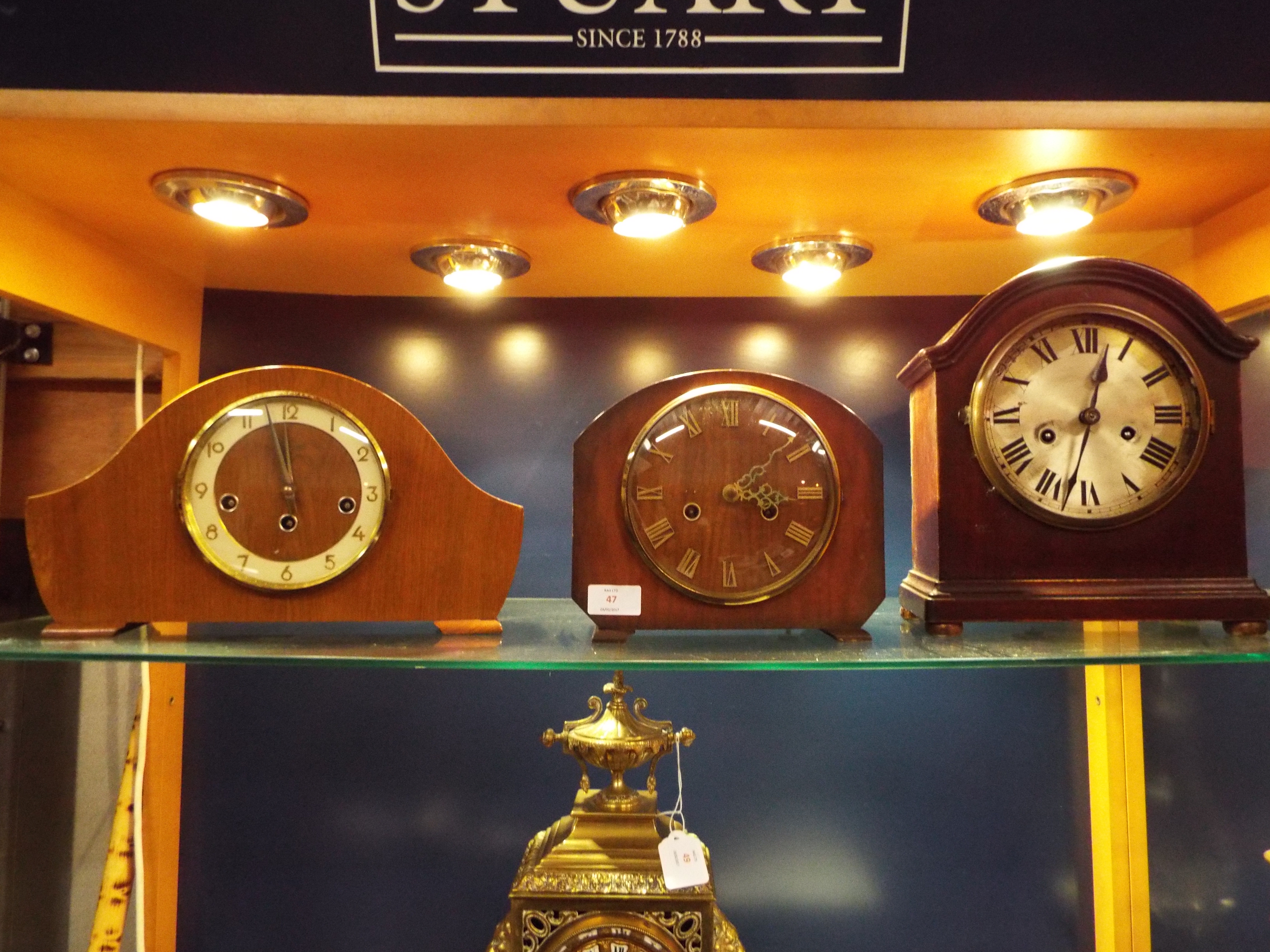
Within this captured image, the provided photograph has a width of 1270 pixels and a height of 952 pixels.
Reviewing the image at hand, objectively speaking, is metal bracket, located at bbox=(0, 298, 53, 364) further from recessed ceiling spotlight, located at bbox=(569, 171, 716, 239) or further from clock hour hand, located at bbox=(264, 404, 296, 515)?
recessed ceiling spotlight, located at bbox=(569, 171, 716, 239)

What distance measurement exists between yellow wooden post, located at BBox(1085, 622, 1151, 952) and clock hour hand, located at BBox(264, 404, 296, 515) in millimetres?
1258

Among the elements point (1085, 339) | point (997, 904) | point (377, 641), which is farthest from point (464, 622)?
point (997, 904)

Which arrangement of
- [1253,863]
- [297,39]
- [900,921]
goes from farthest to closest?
[900,921] → [1253,863] → [297,39]

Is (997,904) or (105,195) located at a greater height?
(105,195)

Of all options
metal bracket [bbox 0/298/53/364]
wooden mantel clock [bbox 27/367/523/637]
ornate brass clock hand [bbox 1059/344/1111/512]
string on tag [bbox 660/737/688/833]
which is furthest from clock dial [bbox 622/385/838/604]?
metal bracket [bbox 0/298/53/364]

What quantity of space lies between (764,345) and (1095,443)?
0.61 meters

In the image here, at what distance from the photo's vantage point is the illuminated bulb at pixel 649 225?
104 cm

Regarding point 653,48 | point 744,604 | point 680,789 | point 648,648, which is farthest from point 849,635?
point 653,48

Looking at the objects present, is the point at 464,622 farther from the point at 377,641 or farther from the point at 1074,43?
the point at 1074,43

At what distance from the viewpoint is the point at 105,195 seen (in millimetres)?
1066

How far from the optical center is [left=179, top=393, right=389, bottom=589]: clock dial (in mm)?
1026

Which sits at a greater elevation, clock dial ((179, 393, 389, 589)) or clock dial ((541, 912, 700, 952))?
clock dial ((179, 393, 389, 589))

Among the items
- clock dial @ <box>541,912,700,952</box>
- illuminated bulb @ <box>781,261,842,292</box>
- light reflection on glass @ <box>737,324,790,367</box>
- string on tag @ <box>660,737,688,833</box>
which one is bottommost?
clock dial @ <box>541,912,700,952</box>

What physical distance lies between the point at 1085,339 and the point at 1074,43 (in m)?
0.36
